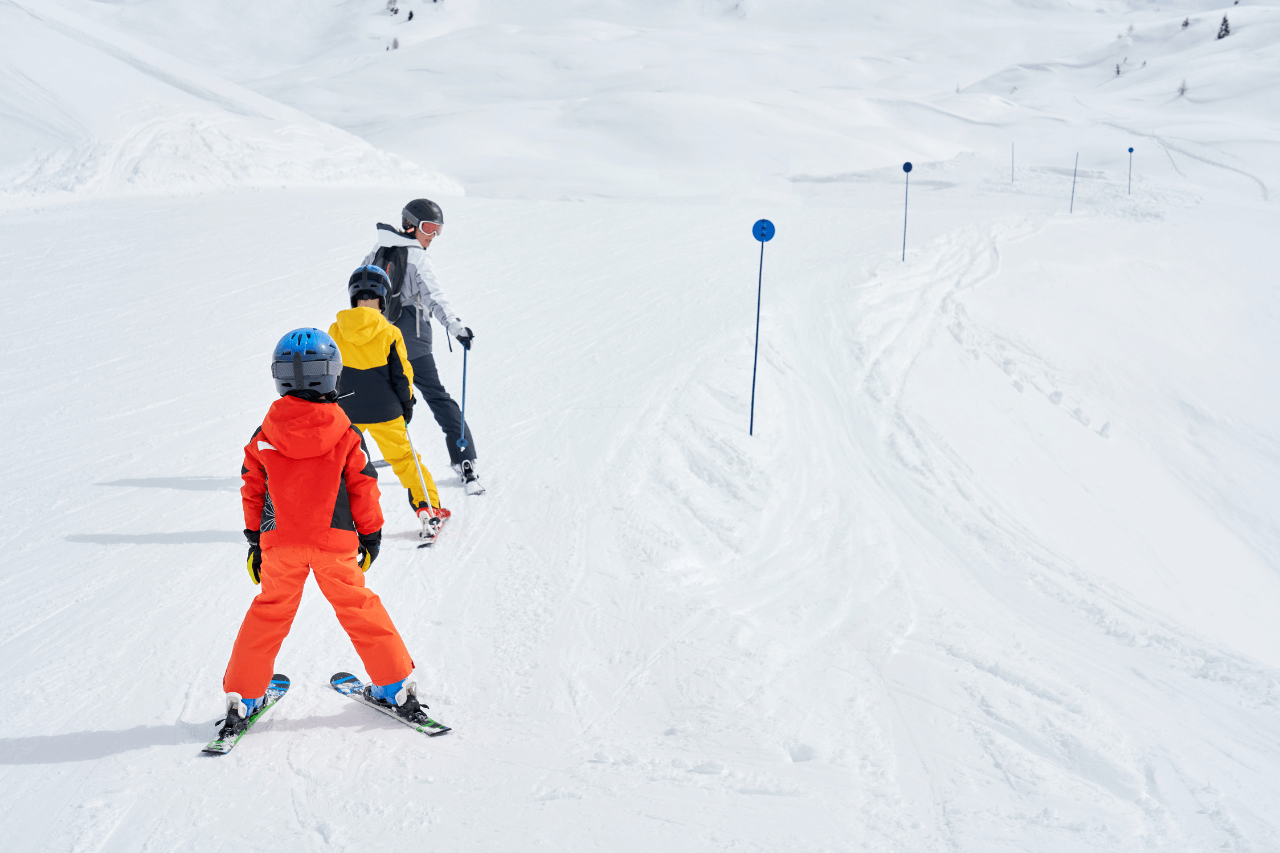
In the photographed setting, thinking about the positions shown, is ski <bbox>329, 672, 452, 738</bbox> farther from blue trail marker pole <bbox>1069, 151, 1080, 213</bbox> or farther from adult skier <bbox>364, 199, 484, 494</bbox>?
blue trail marker pole <bbox>1069, 151, 1080, 213</bbox>

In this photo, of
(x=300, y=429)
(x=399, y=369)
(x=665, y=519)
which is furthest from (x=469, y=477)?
(x=300, y=429)

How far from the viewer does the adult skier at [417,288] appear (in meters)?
5.71

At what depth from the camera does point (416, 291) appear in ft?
19.0

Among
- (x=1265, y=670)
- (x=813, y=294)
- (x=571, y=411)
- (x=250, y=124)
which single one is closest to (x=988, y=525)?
(x=1265, y=670)

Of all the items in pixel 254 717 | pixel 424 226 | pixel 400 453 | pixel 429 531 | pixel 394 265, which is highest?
pixel 424 226

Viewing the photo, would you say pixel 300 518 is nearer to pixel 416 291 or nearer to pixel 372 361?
pixel 372 361

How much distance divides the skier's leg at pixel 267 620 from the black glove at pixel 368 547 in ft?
0.71

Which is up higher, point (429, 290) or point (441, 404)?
point (429, 290)

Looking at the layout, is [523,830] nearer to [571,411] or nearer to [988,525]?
[988,525]

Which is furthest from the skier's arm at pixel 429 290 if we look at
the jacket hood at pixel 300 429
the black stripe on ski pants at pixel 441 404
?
the jacket hood at pixel 300 429

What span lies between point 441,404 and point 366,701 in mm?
2824

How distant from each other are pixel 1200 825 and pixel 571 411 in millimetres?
5643

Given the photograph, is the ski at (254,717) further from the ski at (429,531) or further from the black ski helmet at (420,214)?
the black ski helmet at (420,214)

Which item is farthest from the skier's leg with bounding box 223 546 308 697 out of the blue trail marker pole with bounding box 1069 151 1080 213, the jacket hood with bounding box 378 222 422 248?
the blue trail marker pole with bounding box 1069 151 1080 213
